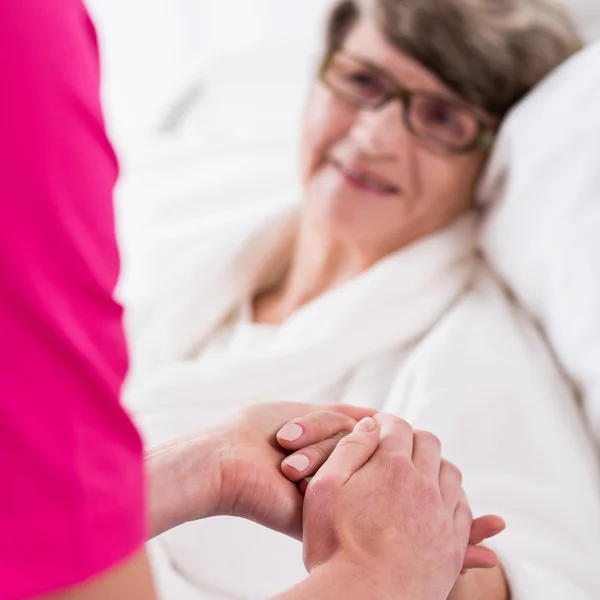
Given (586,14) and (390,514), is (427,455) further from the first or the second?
(586,14)

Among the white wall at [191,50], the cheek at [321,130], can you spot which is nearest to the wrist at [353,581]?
the cheek at [321,130]

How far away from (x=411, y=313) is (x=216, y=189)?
1.88ft

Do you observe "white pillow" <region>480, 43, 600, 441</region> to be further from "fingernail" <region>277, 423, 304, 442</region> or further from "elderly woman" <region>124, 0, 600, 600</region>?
"fingernail" <region>277, 423, 304, 442</region>

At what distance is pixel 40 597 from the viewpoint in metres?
0.45

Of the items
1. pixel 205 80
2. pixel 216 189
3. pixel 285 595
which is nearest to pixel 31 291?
pixel 285 595

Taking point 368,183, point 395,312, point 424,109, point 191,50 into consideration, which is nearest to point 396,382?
point 395,312

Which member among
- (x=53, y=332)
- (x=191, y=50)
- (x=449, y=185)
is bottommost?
(x=191, y=50)

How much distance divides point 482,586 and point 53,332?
60 centimetres

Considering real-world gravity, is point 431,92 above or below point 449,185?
above

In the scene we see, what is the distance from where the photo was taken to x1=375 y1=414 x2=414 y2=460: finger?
2.76ft

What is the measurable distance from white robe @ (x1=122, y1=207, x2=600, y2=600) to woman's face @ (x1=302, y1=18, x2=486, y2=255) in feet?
0.19

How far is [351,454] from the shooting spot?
32.3 inches

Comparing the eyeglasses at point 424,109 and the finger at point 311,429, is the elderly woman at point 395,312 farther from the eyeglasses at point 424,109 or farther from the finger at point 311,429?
the finger at point 311,429

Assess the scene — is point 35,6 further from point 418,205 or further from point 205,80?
point 205,80
